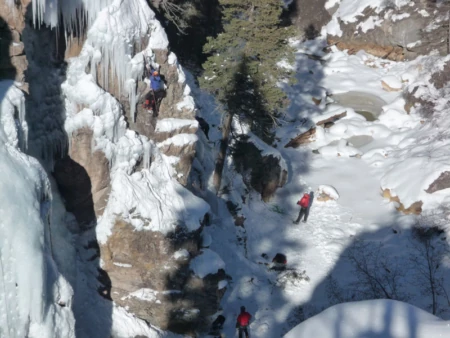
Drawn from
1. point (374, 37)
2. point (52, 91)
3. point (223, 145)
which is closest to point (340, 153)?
point (223, 145)

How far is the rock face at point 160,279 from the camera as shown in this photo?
39.1ft

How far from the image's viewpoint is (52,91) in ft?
38.4

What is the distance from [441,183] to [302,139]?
6.99 meters

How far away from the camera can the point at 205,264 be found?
12.5 m

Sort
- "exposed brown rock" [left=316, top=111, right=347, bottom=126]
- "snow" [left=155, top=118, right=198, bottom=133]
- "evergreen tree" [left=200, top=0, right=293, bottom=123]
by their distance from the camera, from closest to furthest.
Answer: "snow" [left=155, top=118, right=198, bottom=133]
"evergreen tree" [left=200, top=0, right=293, bottom=123]
"exposed brown rock" [left=316, top=111, right=347, bottom=126]

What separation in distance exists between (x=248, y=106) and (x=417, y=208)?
25.0ft

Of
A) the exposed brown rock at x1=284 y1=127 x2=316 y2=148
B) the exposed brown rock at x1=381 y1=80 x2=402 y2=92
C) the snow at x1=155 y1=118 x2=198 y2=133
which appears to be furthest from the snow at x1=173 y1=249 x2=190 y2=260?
the exposed brown rock at x1=381 y1=80 x2=402 y2=92

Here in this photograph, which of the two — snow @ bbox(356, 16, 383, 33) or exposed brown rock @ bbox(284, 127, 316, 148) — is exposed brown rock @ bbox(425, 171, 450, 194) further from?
snow @ bbox(356, 16, 383, 33)

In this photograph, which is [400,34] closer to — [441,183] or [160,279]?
[441,183]

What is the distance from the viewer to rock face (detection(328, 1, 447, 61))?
26438mm

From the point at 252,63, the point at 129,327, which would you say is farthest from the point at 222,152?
the point at 129,327

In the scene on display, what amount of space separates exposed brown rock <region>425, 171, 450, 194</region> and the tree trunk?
792cm

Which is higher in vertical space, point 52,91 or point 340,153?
point 52,91

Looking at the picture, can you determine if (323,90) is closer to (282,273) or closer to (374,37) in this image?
(374,37)
